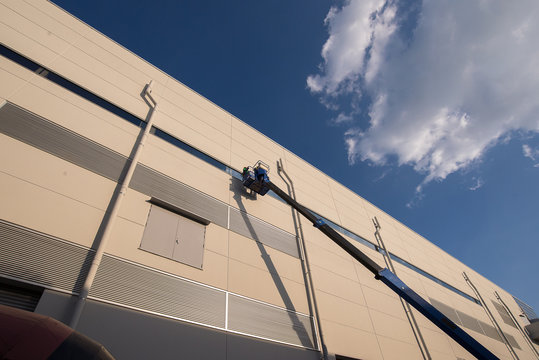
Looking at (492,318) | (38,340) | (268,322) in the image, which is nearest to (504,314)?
(492,318)

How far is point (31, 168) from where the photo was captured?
605 centimetres

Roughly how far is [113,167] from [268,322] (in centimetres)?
631

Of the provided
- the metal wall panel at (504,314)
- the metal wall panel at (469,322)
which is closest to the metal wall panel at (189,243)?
the metal wall panel at (469,322)

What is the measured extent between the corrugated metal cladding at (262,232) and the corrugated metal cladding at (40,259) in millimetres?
4652

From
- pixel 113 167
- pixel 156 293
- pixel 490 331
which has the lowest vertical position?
pixel 156 293

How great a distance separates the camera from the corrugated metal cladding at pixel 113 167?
6.54 metres

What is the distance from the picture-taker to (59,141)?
6930 mm

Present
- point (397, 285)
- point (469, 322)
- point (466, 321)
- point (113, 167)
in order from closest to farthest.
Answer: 1. point (113, 167)
2. point (397, 285)
3. point (466, 321)
4. point (469, 322)

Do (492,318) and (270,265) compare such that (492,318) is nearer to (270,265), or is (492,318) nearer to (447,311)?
(447,311)

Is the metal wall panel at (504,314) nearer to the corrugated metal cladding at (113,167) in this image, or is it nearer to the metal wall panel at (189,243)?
the corrugated metal cladding at (113,167)

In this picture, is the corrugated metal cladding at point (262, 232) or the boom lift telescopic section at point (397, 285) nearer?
the boom lift telescopic section at point (397, 285)

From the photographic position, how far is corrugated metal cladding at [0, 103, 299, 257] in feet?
21.4

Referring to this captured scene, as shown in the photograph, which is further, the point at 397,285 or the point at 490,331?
the point at 490,331

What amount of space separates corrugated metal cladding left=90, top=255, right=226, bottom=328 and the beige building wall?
0.29 m
